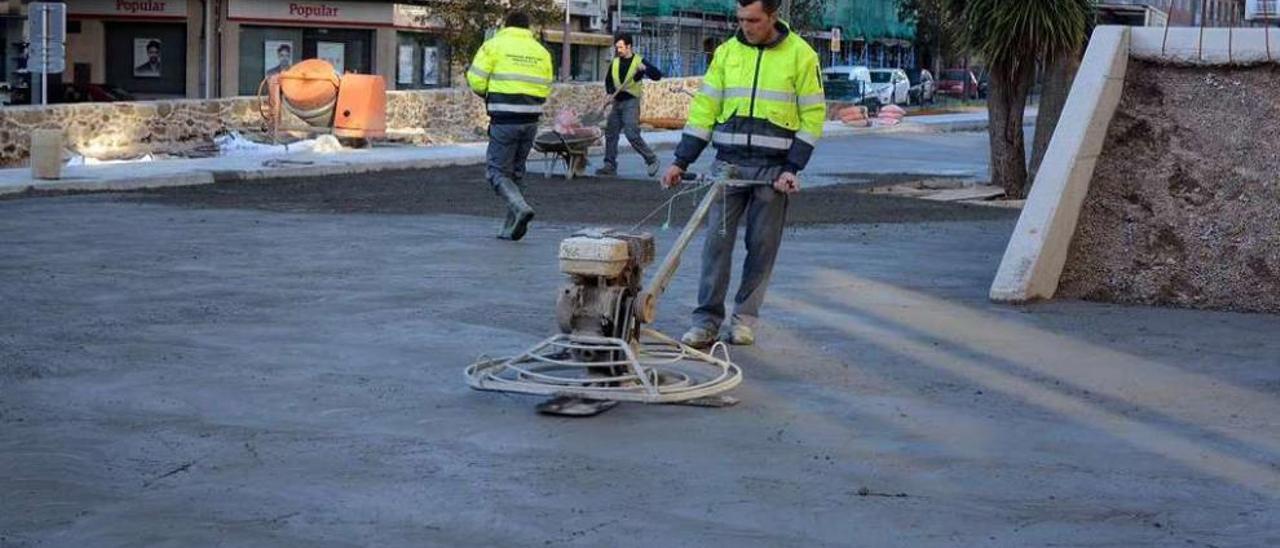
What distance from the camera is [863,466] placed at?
715 centimetres

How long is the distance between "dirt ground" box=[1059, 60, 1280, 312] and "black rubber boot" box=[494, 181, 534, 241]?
439 centimetres

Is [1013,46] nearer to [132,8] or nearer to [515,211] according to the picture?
[515,211]

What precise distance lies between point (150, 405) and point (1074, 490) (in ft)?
11.7

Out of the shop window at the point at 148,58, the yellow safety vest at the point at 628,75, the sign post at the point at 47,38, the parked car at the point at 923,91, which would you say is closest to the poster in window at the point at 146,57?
the shop window at the point at 148,58

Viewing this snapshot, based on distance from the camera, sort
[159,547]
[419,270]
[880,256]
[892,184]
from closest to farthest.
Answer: [159,547] < [419,270] < [880,256] < [892,184]

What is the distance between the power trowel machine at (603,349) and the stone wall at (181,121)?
1624 centimetres

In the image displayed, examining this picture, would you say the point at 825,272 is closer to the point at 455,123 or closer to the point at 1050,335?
the point at 1050,335

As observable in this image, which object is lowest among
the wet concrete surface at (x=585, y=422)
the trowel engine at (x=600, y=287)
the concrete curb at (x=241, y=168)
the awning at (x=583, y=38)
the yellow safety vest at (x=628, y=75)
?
the concrete curb at (x=241, y=168)

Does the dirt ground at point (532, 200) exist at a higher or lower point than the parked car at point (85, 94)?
higher

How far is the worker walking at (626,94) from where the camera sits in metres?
23.5

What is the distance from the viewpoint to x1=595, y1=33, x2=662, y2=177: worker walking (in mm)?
23484

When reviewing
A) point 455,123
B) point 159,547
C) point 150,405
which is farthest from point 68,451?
point 455,123

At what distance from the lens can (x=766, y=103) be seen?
9492 millimetres

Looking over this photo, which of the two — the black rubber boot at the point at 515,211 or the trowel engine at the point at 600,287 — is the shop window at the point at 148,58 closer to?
the black rubber boot at the point at 515,211
